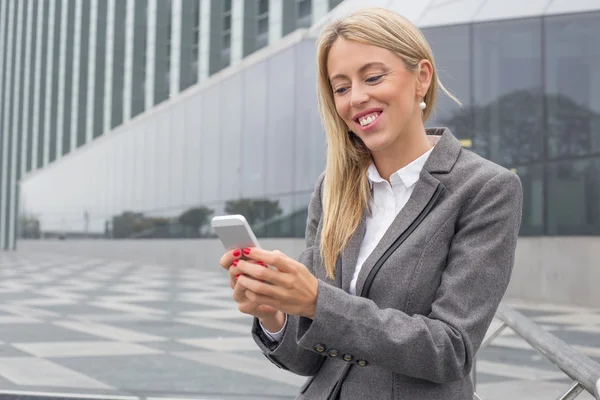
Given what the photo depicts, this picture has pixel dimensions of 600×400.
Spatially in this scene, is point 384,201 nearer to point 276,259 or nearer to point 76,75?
point 276,259

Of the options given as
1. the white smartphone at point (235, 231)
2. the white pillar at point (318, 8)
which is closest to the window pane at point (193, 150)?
the white pillar at point (318, 8)

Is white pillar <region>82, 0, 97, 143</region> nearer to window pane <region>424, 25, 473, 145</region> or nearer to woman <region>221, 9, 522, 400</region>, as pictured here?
window pane <region>424, 25, 473, 145</region>

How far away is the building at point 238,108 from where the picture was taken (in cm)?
1323

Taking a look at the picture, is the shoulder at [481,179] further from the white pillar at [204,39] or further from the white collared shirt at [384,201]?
the white pillar at [204,39]

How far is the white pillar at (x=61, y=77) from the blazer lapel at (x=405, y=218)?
51.8m

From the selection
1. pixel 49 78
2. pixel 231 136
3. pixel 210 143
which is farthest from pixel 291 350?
pixel 49 78

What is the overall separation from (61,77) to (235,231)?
53923mm

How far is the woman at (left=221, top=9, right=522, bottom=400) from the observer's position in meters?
1.43

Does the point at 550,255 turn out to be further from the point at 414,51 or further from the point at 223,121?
the point at 223,121

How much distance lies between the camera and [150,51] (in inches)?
1502

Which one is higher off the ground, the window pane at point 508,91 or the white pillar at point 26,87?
the white pillar at point 26,87

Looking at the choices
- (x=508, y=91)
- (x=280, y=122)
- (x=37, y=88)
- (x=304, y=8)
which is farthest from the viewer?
(x=37, y=88)

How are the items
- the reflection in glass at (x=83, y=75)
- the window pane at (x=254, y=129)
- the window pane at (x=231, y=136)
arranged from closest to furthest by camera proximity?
the window pane at (x=254, y=129), the window pane at (x=231, y=136), the reflection in glass at (x=83, y=75)

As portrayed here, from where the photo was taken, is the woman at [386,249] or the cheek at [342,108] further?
the cheek at [342,108]
